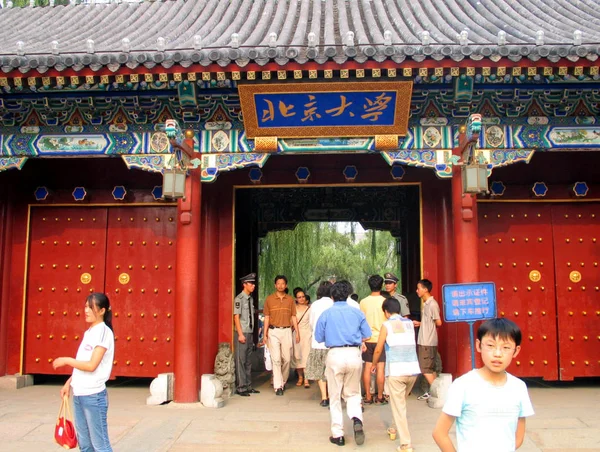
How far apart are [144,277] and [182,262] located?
130cm

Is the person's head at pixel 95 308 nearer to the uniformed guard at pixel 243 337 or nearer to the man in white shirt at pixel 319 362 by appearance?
the man in white shirt at pixel 319 362

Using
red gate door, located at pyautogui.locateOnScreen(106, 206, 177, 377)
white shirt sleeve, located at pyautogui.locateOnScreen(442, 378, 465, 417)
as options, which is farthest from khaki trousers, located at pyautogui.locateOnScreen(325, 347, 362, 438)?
red gate door, located at pyautogui.locateOnScreen(106, 206, 177, 377)

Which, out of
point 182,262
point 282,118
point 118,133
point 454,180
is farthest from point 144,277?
point 454,180

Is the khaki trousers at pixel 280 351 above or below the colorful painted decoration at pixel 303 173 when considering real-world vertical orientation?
below

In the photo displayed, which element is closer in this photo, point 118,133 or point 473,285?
point 473,285

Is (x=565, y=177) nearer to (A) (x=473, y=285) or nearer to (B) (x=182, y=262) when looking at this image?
(A) (x=473, y=285)

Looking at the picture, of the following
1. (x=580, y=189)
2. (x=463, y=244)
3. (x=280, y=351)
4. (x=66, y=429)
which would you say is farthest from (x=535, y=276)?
(x=66, y=429)

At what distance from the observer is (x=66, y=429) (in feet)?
11.9

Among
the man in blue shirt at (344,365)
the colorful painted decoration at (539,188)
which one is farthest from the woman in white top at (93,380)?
the colorful painted decoration at (539,188)

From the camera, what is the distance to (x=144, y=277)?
24.1 ft

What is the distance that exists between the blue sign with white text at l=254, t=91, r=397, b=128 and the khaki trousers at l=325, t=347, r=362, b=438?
2.76 m

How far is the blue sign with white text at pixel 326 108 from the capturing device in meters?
5.92

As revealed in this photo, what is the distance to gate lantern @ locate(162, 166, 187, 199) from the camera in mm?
5738

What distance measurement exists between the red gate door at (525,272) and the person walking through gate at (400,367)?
9.88 feet
